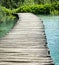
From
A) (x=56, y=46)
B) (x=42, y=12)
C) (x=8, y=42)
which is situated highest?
(x=8, y=42)

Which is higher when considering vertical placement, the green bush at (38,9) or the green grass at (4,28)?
the green grass at (4,28)

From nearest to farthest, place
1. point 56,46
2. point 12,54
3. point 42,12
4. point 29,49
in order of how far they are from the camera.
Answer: point 12,54 < point 29,49 < point 56,46 < point 42,12

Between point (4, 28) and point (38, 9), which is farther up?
point (4, 28)

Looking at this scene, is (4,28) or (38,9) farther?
(38,9)

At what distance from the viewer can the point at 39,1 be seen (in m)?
34.5

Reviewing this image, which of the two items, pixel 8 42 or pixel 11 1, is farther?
pixel 11 1

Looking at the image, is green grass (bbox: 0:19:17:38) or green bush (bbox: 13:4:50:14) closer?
green grass (bbox: 0:19:17:38)

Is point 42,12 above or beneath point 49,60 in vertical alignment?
beneath

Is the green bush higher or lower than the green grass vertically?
lower

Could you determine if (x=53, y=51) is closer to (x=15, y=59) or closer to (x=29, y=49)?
(x=29, y=49)

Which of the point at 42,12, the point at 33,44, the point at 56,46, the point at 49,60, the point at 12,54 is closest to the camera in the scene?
the point at 49,60

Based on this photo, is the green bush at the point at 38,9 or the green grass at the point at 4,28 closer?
the green grass at the point at 4,28

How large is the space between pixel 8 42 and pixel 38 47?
1.28 metres

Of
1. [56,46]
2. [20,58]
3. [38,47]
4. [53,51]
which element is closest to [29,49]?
[38,47]
